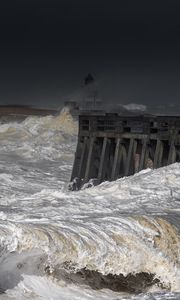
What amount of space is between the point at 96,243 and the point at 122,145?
9435 millimetres

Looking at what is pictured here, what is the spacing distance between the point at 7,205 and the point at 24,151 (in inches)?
690

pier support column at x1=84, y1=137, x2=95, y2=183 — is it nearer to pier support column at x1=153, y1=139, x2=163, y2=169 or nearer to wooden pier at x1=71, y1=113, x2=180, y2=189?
wooden pier at x1=71, y1=113, x2=180, y2=189

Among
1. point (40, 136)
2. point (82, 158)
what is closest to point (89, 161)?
point (82, 158)

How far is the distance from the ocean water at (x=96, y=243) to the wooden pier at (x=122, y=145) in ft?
9.44

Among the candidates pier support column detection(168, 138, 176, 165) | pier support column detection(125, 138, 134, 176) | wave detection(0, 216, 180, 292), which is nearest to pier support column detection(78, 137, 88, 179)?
pier support column detection(125, 138, 134, 176)

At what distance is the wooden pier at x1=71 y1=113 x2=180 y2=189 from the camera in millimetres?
18250

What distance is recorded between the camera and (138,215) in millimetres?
11805

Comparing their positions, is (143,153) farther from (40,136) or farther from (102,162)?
(40,136)

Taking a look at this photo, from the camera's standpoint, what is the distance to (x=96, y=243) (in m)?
10.1

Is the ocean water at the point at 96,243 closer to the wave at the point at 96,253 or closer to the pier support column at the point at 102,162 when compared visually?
the wave at the point at 96,253

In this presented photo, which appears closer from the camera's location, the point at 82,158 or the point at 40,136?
the point at 82,158

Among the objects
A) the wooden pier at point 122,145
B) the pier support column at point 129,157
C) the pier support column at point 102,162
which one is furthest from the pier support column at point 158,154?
the pier support column at point 102,162

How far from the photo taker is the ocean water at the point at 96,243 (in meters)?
9.17

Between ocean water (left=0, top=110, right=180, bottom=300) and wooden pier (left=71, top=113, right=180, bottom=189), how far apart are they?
2.88m
